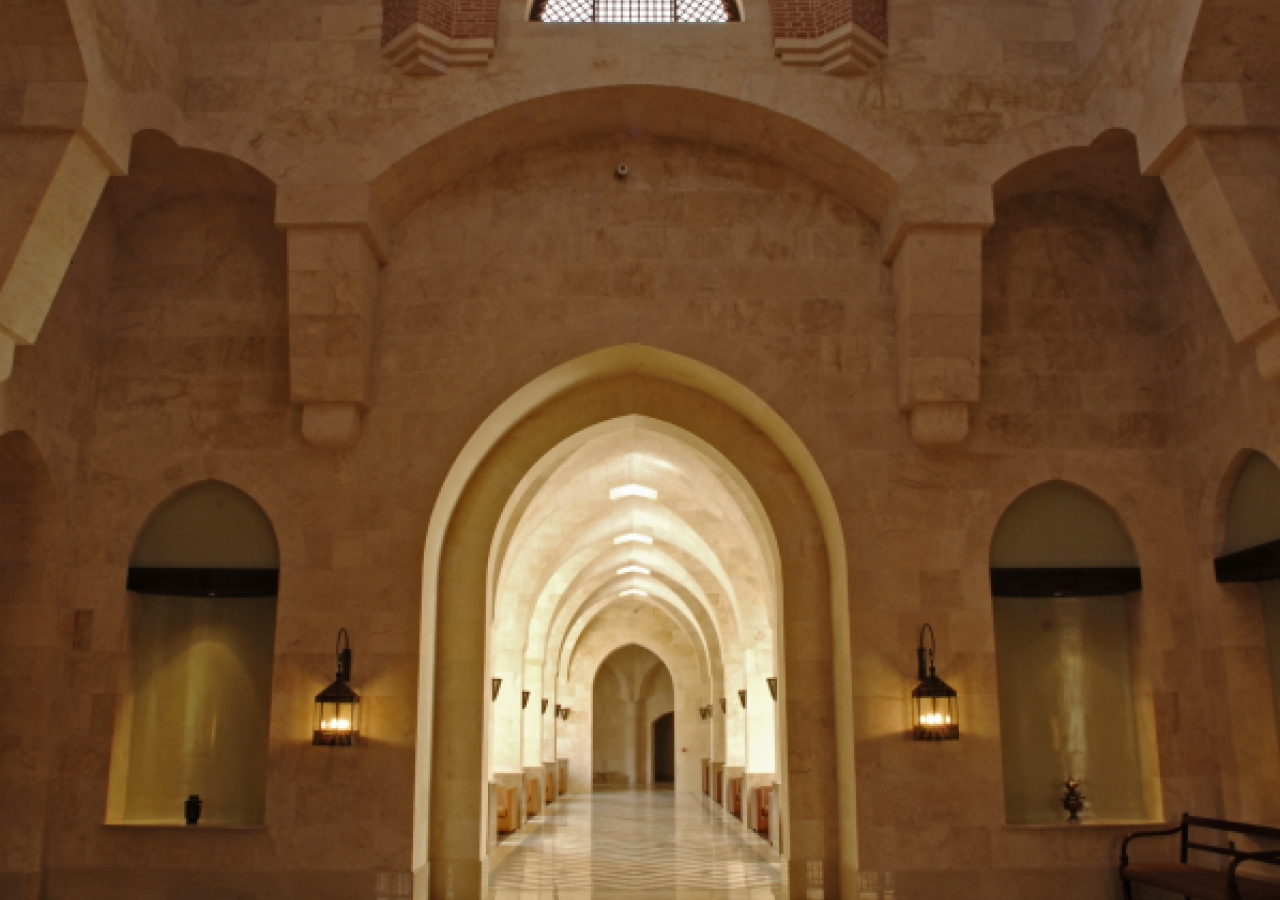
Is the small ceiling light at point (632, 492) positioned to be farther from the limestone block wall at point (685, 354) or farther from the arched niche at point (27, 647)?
the arched niche at point (27, 647)

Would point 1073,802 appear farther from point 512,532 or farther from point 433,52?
point 433,52

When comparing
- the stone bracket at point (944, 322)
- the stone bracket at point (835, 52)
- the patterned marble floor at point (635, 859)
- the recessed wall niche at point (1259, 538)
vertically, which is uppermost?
the stone bracket at point (835, 52)

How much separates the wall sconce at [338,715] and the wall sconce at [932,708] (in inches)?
194

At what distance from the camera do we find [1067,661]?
34.8 feet

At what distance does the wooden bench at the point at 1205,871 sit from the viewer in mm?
7867

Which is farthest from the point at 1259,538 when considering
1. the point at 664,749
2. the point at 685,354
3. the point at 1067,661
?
the point at 664,749

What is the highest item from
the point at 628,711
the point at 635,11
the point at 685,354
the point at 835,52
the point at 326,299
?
the point at 635,11

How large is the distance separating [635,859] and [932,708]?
6115mm

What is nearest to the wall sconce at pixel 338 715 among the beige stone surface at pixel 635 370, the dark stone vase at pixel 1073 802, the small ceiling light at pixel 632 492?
the beige stone surface at pixel 635 370

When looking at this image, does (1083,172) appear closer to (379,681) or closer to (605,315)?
(605,315)

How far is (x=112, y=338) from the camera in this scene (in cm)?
1074

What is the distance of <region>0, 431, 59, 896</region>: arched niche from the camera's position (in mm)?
9461

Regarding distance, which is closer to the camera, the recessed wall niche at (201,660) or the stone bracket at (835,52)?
the stone bracket at (835,52)

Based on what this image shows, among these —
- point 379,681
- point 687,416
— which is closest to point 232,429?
point 379,681
